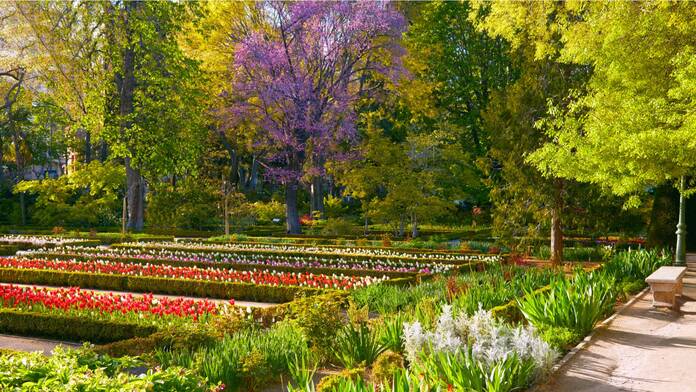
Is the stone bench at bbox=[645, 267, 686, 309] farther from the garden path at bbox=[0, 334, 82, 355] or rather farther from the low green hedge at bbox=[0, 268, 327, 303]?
the garden path at bbox=[0, 334, 82, 355]

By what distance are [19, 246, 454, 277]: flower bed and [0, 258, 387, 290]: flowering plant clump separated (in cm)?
45

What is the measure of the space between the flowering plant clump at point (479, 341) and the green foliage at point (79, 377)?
2.48 meters

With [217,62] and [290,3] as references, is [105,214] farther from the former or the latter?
[290,3]

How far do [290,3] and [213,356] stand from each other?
24700mm

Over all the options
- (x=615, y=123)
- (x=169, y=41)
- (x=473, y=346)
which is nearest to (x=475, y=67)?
(x=169, y=41)

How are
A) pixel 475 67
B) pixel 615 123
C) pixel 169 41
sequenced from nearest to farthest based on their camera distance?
pixel 615 123 < pixel 169 41 < pixel 475 67

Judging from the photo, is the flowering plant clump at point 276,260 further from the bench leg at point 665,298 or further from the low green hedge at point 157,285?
the bench leg at point 665,298

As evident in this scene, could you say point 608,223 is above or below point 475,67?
below

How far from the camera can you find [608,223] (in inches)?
779

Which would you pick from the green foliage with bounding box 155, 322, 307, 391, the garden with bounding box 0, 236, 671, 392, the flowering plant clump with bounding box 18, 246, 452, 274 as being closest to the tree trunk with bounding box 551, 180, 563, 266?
the garden with bounding box 0, 236, 671, 392

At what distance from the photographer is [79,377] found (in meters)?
4.50

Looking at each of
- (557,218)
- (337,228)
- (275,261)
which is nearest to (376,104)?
A: (337,228)

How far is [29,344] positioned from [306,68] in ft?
73.0

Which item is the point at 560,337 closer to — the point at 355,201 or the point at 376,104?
the point at 376,104
